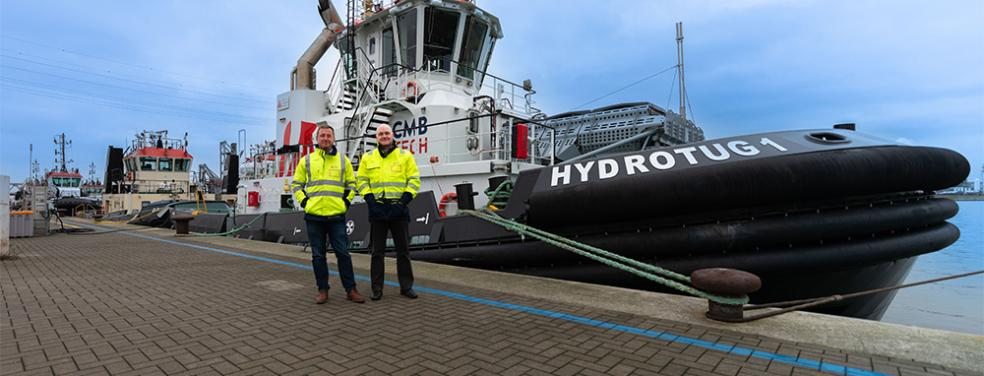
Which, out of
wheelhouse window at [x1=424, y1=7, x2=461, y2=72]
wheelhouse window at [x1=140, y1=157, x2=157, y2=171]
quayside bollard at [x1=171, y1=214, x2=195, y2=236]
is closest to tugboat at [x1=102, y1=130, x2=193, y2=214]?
wheelhouse window at [x1=140, y1=157, x2=157, y2=171]

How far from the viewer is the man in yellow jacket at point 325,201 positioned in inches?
164

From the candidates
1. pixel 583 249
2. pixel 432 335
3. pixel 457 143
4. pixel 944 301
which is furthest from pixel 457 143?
pixel 944 301

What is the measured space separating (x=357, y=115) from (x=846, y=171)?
8643 millimetres

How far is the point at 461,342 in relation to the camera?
2.94 metres

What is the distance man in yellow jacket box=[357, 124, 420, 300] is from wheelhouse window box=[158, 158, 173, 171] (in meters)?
32.9

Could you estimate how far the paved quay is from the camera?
99.0 inches

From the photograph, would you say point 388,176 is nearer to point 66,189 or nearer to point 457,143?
point 457,143

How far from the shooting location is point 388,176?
4.20 meters

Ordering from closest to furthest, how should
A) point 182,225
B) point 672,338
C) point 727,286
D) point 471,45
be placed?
point 672,338 → point 727,286 → point 471,45 → point 182,225

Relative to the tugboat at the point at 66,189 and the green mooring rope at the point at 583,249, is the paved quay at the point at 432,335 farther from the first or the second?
the tugboat at the point at 66,189

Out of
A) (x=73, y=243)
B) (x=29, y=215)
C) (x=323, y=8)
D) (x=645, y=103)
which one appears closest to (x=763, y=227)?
(x=645, y=103)

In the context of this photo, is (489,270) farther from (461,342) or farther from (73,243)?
(73,243)

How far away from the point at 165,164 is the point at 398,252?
3323 centimetres

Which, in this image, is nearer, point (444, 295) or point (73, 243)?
point (444, 295)
